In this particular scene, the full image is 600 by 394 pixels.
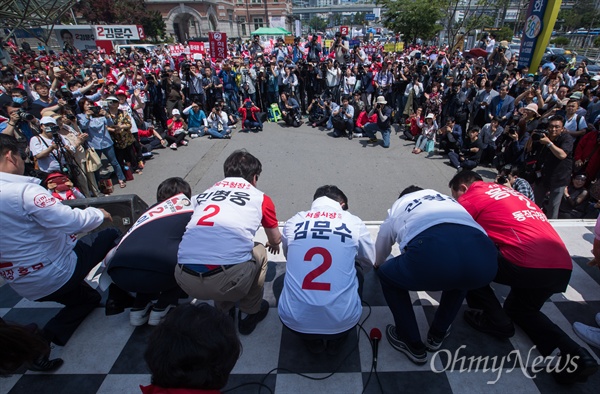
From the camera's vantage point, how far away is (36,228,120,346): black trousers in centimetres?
228

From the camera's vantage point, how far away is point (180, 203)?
2377mm

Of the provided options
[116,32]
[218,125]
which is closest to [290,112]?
[218,125]

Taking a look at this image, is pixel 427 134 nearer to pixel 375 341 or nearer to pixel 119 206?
pixel 375 341

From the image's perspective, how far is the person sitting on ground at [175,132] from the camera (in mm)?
7707

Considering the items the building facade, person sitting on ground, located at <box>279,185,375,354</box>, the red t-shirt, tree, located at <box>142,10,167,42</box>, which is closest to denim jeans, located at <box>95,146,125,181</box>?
person sitting on ground, located at <box>279,185,375,354</box>

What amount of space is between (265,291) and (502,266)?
1898 millimetres

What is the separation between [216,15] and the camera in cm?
4266

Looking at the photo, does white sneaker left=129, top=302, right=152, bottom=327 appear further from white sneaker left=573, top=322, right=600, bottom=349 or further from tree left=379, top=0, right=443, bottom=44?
tree left=379, top=0, right=443, bottom=44

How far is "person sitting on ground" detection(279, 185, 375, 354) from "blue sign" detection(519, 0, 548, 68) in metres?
9.83

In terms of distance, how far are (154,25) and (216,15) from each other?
32.5 feet

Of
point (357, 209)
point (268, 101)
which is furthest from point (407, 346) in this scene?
point (268, 101)

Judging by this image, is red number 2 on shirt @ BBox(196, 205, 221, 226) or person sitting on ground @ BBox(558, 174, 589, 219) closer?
red number 2 on shirt @ BBox(196, 205, 221, 226)

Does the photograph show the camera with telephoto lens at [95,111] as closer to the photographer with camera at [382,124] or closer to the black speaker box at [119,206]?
the black speaker box at [119,206]

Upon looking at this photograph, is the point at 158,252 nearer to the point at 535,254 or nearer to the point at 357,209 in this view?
the point at 535,254
